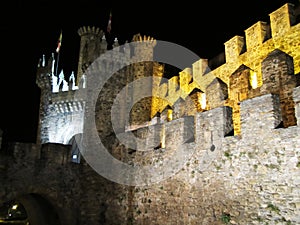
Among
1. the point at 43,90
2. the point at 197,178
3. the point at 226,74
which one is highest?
the point at 43,90

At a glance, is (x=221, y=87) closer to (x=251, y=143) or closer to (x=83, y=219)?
(x=251, y=143)

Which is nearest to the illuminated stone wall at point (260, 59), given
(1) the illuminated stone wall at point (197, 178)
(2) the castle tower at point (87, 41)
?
(1) the illuminated stone wall at point (197, 178)

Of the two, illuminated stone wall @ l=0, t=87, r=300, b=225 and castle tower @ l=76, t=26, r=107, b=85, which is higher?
castle tower @ l=76, t=26, r=107, b=85

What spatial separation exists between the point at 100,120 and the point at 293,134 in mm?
8171

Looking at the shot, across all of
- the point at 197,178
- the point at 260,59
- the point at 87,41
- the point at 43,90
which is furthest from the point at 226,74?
the point at 43,90

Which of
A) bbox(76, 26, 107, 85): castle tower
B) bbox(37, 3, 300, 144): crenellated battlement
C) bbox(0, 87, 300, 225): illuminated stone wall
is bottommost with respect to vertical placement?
bbox(0, 87, 300, 225): illuminated stone wall

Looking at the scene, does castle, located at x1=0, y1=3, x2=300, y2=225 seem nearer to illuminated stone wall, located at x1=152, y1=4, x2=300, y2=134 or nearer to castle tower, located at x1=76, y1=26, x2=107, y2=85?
illuminated stone wall, located at x1=152, y1=4, x2=300, y2=134

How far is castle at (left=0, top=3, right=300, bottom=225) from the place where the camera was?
7133 millimetres

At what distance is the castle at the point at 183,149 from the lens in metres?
7.13

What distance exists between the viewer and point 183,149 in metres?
9.56

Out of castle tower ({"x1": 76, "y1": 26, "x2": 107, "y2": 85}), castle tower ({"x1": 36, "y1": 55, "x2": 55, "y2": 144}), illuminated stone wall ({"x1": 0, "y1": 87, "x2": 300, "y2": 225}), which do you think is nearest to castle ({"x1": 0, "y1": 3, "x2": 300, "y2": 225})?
illuminated stone wall ({"x1": 0, "y1": 87, "x2": 300, "y2": 225})

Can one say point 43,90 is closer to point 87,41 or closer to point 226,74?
point 87,41

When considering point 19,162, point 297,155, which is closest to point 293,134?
point 297,155

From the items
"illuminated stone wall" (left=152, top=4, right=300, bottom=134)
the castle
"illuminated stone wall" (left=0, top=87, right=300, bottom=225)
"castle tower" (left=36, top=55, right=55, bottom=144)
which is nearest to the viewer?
"illuminated stone wall" (left=0, top=87, right=300, bottom=225)
